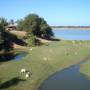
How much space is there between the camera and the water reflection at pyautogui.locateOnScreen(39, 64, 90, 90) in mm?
36219

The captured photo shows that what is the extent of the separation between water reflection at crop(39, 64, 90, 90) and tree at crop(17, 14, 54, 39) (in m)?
77.1

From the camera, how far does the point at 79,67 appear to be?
5228 cm

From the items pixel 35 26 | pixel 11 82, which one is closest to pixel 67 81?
pixel 11 82

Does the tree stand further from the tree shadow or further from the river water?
the tree shadow

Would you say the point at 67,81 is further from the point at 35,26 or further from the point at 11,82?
the point at 35,26

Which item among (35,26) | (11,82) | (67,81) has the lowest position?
(67,81)

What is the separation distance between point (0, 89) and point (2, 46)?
33.9 m

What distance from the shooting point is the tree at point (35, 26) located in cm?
12412

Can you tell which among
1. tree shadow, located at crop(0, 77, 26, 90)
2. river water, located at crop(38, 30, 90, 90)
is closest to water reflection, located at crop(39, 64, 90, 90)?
river water, located at crop(38, 30, 90, 90)

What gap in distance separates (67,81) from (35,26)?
8515 cm

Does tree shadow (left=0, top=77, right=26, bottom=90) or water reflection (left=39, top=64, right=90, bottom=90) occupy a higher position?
tree shadow (left=0, top=77, right=26, bottom=90)

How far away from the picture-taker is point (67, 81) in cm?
3991

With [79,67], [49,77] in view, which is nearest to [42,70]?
[49,77]

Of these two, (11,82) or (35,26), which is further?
(35,26)
